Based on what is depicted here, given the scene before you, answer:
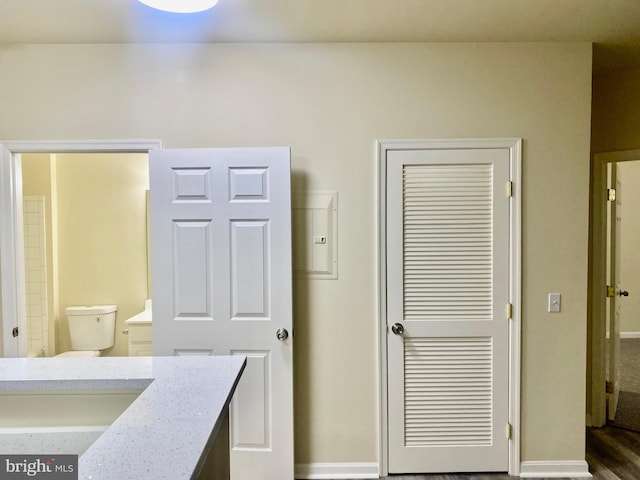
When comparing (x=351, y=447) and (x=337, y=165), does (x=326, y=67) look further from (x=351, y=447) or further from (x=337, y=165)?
(x=351, y=447)

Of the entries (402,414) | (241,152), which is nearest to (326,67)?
(241,152)

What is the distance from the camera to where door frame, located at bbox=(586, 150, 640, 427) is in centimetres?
259

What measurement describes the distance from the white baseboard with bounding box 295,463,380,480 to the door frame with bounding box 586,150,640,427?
1832 millimetres

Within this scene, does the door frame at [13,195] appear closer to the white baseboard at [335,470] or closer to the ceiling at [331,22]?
the ceiling at [331,22]

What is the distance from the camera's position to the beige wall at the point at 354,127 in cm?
212

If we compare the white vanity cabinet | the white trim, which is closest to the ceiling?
the white trim

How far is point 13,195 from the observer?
215 cm

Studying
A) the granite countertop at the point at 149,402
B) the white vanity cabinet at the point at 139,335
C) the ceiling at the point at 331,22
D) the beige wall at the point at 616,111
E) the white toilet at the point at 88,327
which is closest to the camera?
the granite countertop at the point at 149,402

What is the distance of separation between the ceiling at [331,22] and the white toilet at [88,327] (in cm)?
212

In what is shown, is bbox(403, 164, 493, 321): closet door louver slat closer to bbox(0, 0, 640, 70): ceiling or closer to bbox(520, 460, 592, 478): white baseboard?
bbox(0, 0, 640, 70): ceiling

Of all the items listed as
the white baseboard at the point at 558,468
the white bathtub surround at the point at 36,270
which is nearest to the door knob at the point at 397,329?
the white baseboard at the point at 558,468

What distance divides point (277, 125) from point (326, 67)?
0.45 metres

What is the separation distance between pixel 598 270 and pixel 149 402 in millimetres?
2980

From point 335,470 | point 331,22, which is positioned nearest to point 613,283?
point 335,470
